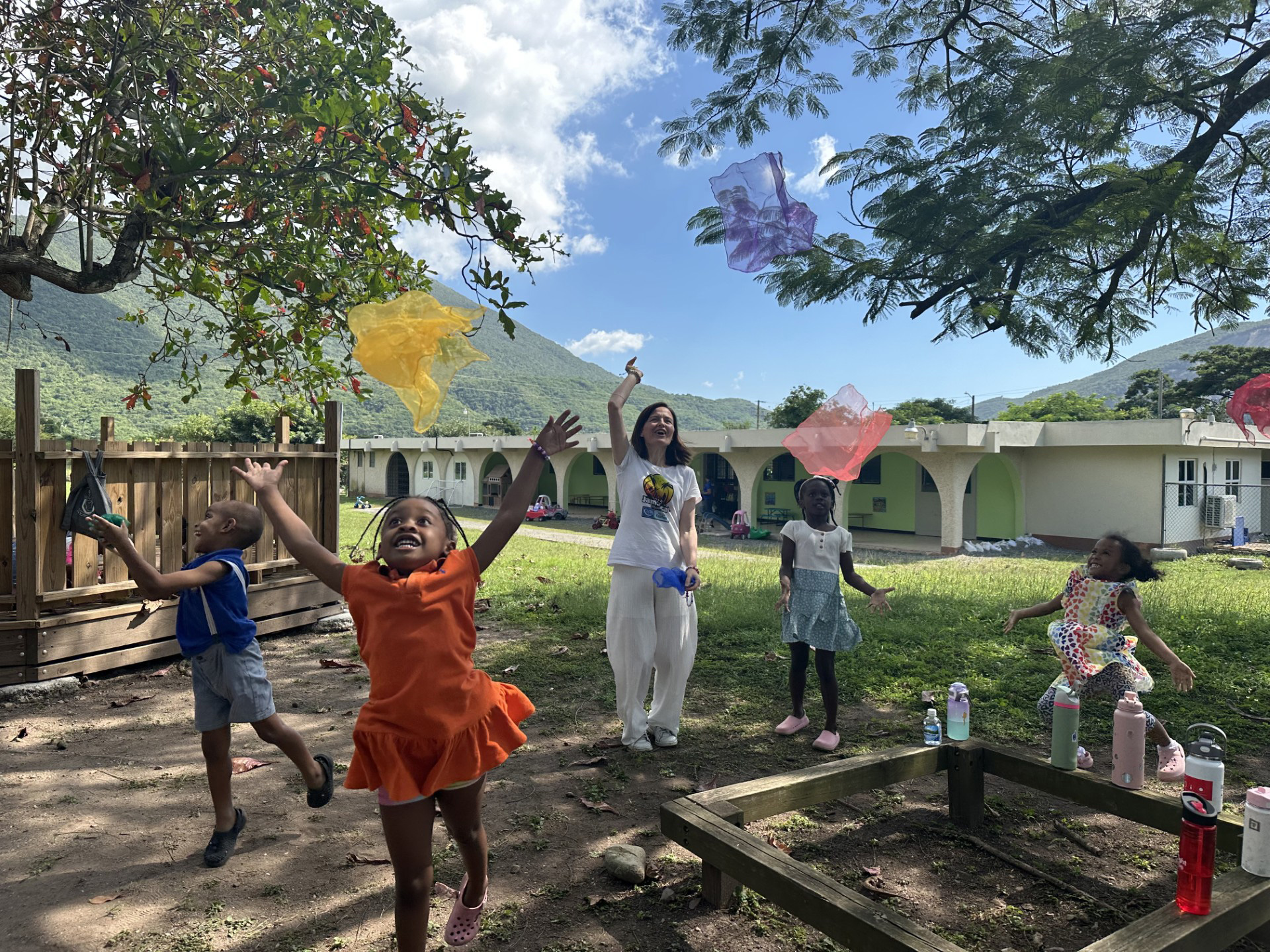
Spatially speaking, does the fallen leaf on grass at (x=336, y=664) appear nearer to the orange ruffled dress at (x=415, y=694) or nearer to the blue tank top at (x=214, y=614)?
the blue tank top at (x=214, y=614)

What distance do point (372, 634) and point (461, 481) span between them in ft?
108

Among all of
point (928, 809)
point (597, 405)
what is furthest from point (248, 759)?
point (597, 405)

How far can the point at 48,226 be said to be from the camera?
5.83 metres

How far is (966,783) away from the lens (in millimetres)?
3652

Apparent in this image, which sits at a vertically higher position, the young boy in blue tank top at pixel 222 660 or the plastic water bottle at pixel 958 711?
the young boy in blue tank top at pixel 222 660

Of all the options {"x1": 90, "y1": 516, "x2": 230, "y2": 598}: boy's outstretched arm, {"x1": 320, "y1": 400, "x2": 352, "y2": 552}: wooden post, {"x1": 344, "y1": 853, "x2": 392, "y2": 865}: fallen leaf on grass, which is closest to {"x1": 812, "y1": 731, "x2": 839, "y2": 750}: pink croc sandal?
{"x1": 344, "y1": 853, "x2": 392, "y2": 865}: fallen leaf on grass

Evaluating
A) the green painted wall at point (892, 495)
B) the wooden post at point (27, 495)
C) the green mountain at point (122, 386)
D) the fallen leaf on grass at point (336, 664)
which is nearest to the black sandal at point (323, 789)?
the fallen leaf on grass at point (336, 664)

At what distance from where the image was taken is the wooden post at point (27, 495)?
5.57 metres

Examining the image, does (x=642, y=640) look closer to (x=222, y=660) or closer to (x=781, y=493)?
(x=222, y=660)

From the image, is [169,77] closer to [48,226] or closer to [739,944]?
[48,226]

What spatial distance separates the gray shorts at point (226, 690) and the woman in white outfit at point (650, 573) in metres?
1.93

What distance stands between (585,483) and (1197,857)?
105ft

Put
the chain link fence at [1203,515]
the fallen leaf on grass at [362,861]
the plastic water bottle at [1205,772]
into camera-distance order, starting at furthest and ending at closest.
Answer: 1. the chain link fence at [1203,515]
2. the fallen leaf on grass at [362,861]
3. the plastic water bottle at [1205,772]

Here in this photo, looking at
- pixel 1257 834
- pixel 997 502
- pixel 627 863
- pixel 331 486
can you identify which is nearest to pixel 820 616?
pixel 627 863
